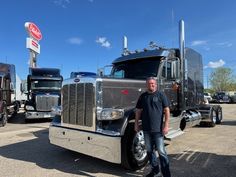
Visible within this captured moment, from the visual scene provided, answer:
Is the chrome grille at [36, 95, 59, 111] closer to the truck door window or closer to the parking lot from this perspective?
the parking lot

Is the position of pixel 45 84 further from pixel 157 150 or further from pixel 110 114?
pixel 157 150

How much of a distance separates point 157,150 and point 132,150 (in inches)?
37.7

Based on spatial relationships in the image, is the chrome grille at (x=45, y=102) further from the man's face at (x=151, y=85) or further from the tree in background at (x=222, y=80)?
the tree in background at (x=222, y=80)

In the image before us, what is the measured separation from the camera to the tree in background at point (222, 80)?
92438mm

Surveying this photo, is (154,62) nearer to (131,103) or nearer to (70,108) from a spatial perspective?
(131,103)

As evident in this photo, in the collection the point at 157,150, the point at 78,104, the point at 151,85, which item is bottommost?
the point at 157,150

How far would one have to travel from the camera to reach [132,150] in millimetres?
5832

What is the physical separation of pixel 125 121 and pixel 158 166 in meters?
1.17

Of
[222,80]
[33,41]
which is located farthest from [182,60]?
[222,80]

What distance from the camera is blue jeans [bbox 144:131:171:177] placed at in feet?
16.0

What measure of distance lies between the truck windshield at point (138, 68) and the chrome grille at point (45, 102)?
23.6ft

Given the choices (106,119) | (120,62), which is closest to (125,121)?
(106,119)

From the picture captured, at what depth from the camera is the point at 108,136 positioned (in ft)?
18.3

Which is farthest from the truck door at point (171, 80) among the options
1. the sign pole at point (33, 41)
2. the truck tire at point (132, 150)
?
the sign pole at point (33, 41)
